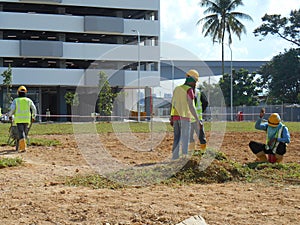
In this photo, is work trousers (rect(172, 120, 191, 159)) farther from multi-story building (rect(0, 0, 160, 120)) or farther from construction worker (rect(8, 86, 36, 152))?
multi-story building (rect(0, 0, 160, 120))

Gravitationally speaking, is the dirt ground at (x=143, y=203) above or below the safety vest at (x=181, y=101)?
below

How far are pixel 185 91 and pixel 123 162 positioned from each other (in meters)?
1.92

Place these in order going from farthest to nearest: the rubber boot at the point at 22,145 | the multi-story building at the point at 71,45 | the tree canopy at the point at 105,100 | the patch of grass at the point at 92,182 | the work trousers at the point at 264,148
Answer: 1. the multi-story building at the point at 71,45
2. the tree canopy at the point at 105,100
3. the rubber boot at the point at 22,145
4. the work trousers at the point at 264,148
5. the patch of grass at the point at 92,182

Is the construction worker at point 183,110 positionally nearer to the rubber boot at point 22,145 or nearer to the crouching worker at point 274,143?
the crouching worker at point 274,143

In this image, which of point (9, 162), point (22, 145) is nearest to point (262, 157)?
point (9, 162)

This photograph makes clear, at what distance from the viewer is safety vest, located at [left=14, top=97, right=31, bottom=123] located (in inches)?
530

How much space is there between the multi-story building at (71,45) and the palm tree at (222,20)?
237 inches

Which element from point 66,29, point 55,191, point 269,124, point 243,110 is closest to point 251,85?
point 243,110

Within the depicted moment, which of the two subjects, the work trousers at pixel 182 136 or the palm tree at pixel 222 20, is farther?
the palm tree at pixel 222 20

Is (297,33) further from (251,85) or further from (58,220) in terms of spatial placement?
(58,220)

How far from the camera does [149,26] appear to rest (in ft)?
182

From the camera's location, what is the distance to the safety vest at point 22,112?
44.1ft

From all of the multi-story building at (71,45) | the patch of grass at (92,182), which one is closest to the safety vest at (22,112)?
the patch of grass at (92,182)

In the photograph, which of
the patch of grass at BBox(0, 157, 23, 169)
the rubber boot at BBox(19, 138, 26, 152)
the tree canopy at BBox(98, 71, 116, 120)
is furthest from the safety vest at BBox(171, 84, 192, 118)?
the tree canopy at BBox(98, 71, 116, 120)
